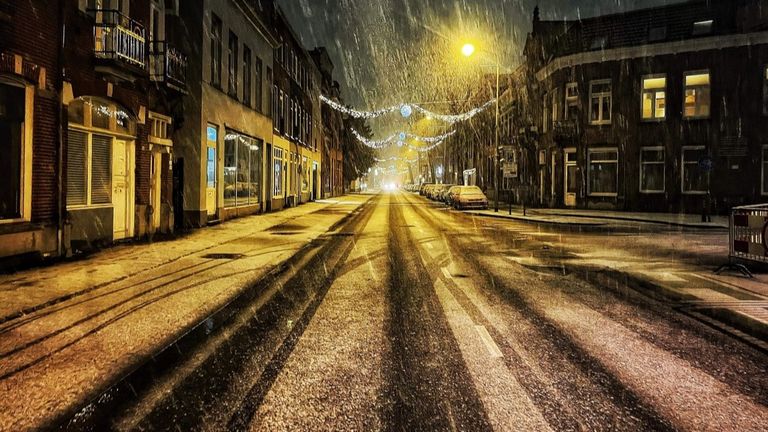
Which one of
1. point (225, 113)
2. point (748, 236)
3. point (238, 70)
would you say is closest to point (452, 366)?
point (748, 236)

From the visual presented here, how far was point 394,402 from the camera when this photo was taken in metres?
4.25

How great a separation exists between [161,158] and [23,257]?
7041 millimetres

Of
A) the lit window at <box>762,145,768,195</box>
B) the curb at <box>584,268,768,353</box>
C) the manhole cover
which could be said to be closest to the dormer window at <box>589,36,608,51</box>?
the lit window at <box>762,145,768,195</box>

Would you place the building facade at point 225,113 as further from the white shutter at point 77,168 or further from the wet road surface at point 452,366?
the wet road surface at point 452,366

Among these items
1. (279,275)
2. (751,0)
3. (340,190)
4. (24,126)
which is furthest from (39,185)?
(340,190)

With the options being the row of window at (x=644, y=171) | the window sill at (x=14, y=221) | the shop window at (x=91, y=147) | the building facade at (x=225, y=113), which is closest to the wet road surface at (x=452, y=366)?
the window sill at (x=14, y=221)

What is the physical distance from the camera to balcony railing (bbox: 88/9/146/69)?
13359 millimetres

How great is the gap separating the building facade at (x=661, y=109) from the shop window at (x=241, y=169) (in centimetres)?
1796

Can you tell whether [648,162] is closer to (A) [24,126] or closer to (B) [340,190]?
(A) [24,126]

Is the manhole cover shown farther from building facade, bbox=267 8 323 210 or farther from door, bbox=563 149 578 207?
door, bbox=563 149 578 207

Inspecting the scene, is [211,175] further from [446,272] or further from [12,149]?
[446,272]

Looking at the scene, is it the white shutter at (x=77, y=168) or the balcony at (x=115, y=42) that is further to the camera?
the balcony at (x=115, y=42)

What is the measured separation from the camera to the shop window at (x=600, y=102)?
34031 mm

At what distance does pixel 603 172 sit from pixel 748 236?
24.9 meters
